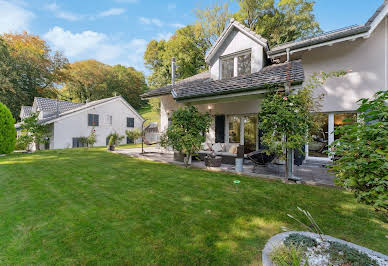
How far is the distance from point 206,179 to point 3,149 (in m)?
13.9

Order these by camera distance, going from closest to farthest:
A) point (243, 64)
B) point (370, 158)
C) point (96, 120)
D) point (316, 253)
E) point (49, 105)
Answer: point (370, 158) < point (316, 253) < point (243, 64) < point (96, 120) < point (49, 105)

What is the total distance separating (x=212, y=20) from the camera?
22.0 m

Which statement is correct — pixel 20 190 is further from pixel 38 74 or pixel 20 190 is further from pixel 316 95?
pixel 38 74

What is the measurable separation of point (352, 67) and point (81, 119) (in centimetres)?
2471

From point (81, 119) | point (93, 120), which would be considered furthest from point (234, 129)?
point (81, 119)

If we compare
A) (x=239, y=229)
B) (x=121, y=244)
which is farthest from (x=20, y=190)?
(x=239, y=229)

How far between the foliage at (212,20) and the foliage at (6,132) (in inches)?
820

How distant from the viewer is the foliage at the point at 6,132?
11.2 meters

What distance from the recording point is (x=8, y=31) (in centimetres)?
2764

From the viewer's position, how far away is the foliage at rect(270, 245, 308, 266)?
1991 millimetres

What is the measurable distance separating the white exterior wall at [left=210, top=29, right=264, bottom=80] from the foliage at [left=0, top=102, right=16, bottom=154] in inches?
528

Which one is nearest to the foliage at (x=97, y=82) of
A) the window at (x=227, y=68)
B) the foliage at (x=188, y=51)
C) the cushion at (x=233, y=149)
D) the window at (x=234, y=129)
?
the foliage at (x=188, y=51)

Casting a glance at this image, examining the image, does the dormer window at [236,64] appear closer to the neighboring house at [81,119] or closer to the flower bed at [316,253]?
the flower bed at [316,253]

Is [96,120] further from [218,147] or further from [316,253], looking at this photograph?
[316,253]
